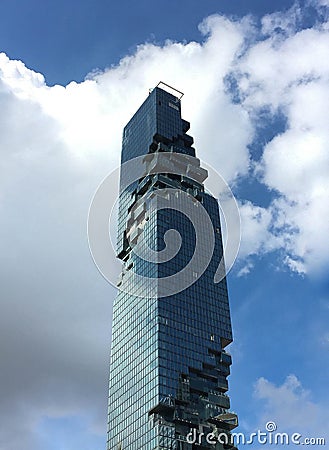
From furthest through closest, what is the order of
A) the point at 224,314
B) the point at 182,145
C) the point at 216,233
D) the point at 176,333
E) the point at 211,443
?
the point at 182,145, the point at 216,233, the point at 224,314, the point at 176,333, the point at 211,443

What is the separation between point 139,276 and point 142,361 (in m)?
24.8

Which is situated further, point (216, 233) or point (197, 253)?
point (216, 233)

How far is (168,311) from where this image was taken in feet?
448

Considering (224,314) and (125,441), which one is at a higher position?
(224,314)

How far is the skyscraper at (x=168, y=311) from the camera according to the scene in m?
124

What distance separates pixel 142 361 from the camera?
13188 centimetres

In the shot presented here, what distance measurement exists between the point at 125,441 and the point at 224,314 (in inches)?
1621

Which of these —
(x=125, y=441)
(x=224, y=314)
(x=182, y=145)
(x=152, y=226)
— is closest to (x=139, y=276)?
(x=152, y=226)

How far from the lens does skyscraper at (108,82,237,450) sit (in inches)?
4884

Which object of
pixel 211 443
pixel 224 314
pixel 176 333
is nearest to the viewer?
pixel 211 443

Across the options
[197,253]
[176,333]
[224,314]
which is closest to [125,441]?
[176,333]

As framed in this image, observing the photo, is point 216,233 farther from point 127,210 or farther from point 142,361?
point 142,361

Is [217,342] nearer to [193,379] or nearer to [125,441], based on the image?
[193,379]

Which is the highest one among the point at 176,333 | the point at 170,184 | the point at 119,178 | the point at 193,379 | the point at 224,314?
the point at 119,178
